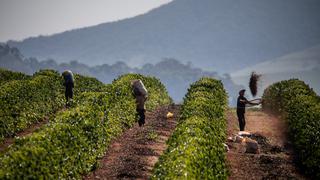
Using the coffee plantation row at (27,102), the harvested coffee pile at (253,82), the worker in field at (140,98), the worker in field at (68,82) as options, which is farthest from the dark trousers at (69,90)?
the harvested coffee pile at (253,82)

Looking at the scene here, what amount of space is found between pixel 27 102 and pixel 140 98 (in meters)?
5.32

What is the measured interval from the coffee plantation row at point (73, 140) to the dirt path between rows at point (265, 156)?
461cm

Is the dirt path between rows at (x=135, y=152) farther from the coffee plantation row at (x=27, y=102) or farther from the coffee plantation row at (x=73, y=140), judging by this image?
the coffee plantation row at (x=27, y=102)

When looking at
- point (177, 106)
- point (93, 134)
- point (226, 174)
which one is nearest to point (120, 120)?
point (93, 134)

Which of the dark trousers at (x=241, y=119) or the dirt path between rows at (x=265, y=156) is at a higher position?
the dark trousers at (x=241, y=119)

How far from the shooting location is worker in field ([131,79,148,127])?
944 inches

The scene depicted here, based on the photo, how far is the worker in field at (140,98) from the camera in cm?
2398

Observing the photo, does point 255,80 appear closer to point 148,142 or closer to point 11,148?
point 148,142

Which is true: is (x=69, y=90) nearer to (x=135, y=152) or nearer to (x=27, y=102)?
(x=27, y=102)

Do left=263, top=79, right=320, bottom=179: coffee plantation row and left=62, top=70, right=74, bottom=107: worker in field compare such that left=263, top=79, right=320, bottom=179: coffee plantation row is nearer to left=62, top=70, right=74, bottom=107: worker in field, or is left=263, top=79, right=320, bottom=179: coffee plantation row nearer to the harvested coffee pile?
the harvested coffee pile

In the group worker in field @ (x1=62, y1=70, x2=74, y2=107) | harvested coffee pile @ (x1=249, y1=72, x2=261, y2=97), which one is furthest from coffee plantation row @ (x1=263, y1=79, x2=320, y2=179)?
worker in field @ (x1=62, y1=70, x2=74, y2=107)

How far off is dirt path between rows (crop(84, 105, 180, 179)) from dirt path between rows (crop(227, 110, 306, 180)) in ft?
9.06

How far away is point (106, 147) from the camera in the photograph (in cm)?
1891

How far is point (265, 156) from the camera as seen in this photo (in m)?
19.6
